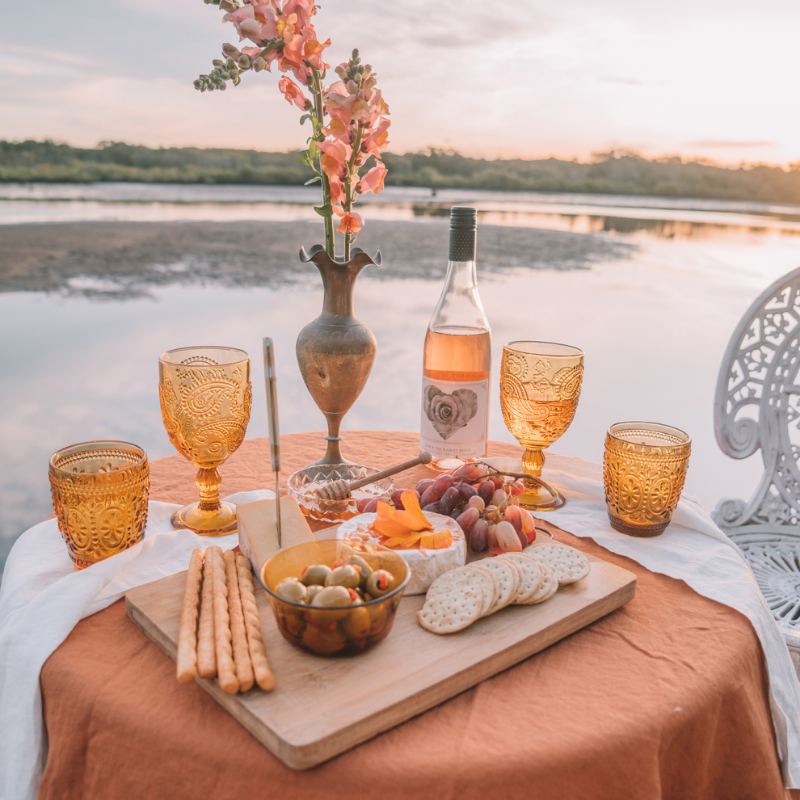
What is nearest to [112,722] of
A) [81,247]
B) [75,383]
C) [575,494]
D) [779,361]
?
[575,494]

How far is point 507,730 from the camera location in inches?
23.3

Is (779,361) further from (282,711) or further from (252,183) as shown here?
(252,183)

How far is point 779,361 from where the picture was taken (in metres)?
1.83

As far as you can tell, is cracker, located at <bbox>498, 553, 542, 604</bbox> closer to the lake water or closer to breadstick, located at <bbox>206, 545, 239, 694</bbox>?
breadstick, located at <bbox>206, 545, 239, 694</bbox>

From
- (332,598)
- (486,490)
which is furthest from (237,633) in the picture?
(486,490)

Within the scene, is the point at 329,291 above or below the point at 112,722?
above

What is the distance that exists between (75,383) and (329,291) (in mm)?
4868

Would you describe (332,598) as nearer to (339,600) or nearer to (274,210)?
(339,600)

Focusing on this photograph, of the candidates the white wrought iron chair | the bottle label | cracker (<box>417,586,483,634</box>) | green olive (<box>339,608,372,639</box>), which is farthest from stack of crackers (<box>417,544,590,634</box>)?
the white wrought iron chair

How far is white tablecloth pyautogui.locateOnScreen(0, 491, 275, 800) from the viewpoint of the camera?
0.68 meters

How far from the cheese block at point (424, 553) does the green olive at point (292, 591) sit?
161 mm

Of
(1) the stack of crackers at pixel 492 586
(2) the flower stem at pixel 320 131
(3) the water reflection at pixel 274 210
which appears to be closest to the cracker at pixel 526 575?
(1) the stack of crackers at pixel 492 586

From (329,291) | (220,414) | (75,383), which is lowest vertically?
(75,383)

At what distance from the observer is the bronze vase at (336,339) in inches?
41.9
